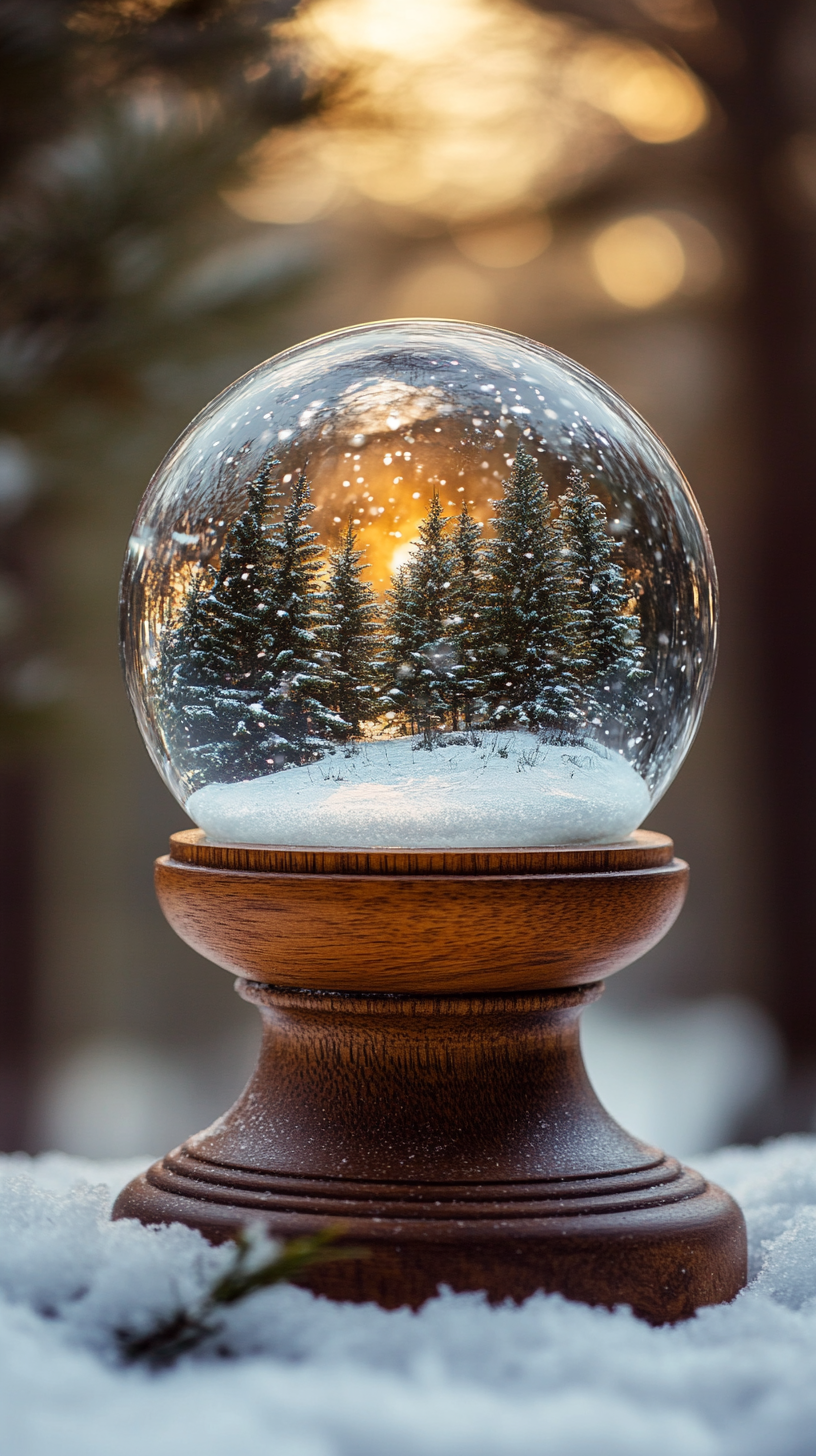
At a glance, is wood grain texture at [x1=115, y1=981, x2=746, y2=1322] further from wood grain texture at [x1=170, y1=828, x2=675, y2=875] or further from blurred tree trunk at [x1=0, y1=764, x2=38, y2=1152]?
blurred tree trunk at [x1=0, y1=764, x2=38, y2=1152]

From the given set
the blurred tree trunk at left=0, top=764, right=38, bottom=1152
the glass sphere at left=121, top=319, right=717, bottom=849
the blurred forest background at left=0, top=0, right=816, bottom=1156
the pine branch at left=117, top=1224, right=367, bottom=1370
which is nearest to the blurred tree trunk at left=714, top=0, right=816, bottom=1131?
the blurred forest background at left=0, top=0, right=816, bottom=1156

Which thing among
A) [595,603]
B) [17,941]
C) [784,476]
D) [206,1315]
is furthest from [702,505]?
[206,1315]

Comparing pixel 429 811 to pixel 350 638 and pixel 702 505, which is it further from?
pixel 702 505

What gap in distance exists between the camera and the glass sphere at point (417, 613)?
1.37 ft

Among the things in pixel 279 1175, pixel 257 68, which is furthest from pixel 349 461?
pixel 257 68

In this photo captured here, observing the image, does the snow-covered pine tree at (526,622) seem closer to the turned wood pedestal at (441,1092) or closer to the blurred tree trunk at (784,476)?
the turned wood pedestal at (441,1092)

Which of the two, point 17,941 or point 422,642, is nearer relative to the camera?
point 422,642

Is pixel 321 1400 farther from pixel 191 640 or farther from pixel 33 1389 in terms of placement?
pixel 191 640

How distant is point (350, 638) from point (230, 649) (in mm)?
44

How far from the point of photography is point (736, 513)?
1.86 metres

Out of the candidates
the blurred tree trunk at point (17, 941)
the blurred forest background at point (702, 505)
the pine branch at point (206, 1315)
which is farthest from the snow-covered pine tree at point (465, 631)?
the blurred tree trunk at point (17, 941)

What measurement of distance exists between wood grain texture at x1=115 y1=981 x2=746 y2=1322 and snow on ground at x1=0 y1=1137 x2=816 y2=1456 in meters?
0.02

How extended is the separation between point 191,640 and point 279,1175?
18 centimetres

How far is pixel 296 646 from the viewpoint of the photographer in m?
0.42
